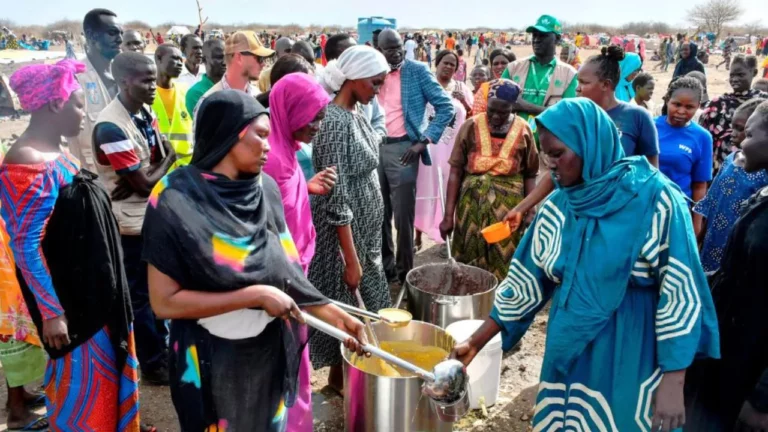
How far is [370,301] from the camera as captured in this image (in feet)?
11.3

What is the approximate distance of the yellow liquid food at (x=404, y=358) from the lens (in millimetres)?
2844

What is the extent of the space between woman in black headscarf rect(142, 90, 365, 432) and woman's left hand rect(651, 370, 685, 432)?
1.17m

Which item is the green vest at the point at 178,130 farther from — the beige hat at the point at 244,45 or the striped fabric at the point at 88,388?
the striped fabric at the point at 88,388

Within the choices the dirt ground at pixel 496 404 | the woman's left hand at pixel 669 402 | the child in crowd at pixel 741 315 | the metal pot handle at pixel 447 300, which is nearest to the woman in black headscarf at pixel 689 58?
the dirt ground at pixel 496 404

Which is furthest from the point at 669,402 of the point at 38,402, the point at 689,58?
the point at 689,58

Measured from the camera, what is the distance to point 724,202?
2826mm

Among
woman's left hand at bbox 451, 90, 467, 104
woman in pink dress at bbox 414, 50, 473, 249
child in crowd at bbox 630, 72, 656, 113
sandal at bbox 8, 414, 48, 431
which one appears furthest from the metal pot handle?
child in crowd at bbox 630, 72, 656, 113

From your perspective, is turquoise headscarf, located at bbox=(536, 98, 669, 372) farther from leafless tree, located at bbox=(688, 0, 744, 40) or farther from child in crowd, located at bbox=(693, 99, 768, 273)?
leafless tree, located at bbox=(688, 0, 744, 40)

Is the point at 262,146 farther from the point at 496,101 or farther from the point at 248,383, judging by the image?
the point at 496,101

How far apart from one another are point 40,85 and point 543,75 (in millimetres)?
3908

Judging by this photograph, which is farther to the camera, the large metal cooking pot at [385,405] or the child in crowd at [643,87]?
the child in crowd at [643,87]

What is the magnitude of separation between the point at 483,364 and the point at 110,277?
1.96m

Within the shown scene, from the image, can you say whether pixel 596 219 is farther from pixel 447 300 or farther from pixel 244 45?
pixel 244 45

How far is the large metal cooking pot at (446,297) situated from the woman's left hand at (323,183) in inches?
34.8
